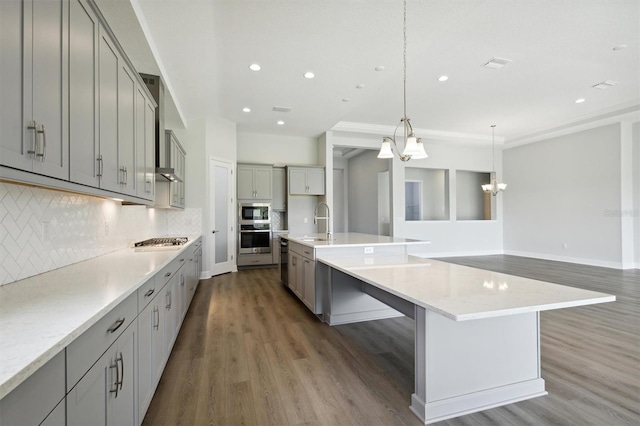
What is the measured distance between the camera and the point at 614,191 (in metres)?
Answer: 6.62

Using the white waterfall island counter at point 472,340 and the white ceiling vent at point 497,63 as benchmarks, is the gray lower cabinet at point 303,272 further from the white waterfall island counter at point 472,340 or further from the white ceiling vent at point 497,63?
the white ceiling vent at point 497,63

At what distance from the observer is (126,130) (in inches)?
87.2

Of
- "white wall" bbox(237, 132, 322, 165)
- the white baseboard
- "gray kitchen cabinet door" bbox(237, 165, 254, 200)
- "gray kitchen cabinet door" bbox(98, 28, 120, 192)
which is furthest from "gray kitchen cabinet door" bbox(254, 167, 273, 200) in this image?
the white baseboard

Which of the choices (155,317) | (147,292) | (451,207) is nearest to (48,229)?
(147,292)

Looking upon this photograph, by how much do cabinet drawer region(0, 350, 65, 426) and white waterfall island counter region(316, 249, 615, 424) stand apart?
4.73 ft

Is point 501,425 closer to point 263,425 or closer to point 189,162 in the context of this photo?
point 263,425

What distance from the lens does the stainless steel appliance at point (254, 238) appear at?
673 cm

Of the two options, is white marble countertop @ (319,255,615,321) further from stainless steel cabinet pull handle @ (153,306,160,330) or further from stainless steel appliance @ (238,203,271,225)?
stainless steel appliance @ (238,203,271,225)

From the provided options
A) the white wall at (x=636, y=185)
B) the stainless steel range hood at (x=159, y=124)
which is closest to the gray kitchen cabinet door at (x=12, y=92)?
the stainless steel range hood at (x=159, y=124)

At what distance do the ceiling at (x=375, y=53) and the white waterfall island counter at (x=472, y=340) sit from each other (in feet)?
8.56

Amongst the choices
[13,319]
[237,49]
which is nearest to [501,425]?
[13,319]

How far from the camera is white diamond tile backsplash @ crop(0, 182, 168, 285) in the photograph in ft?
5.13

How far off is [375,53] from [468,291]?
3120 mm

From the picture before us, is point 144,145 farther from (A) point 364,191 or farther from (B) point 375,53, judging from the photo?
(A) point 364,191
